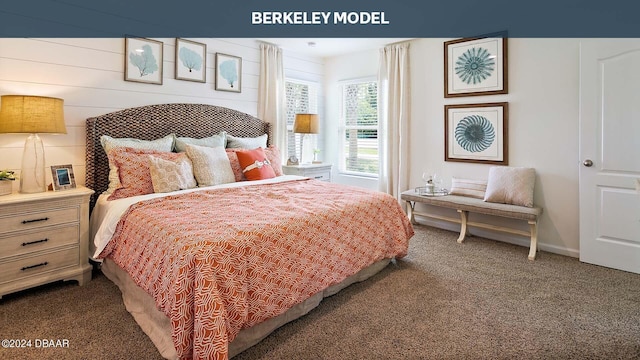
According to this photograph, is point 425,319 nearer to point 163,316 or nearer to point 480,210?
point 163,316

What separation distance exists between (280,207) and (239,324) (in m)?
0.89

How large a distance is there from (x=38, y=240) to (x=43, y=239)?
27mm

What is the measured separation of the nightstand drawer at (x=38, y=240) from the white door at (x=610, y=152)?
166 inches

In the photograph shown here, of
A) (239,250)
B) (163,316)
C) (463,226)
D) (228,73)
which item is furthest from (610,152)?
(228,73)

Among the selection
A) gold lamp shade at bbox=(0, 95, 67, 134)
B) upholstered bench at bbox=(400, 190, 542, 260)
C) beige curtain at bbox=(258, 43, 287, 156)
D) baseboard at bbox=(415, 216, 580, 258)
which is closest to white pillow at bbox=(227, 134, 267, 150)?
beige curtain at bbox=(258, 43, 287, 156)

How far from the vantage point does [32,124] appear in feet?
8.09

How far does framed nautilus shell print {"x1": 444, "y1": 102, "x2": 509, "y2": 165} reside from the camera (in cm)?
366

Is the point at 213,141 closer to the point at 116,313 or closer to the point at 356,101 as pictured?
the point at 116,313

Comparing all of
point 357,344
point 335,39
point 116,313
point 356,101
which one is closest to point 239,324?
point 357,344

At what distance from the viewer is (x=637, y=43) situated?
275 centimetres

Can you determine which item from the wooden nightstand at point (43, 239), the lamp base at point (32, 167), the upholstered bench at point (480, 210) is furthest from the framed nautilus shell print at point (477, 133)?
the lamp base at point (32, 167)
